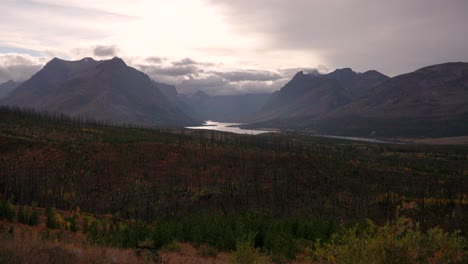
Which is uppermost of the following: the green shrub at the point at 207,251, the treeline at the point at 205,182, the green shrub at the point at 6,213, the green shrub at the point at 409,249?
the green shrub at the point at 409,249

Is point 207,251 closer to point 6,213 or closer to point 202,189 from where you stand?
point 6,213

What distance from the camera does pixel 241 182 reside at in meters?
76.2

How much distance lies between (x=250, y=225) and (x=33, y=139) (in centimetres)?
8041

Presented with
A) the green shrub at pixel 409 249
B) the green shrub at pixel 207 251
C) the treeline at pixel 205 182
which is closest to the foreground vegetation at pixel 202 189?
the treeline at pixel 205 182

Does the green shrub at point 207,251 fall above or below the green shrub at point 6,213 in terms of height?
below

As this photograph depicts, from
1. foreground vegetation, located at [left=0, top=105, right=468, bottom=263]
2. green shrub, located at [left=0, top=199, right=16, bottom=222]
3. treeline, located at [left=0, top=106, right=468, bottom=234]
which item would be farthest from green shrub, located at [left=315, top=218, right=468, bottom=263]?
treeline, located at [left=0, top=106, right=468, bottom=234]

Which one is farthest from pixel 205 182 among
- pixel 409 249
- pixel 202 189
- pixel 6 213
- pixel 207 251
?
pixel 409 249

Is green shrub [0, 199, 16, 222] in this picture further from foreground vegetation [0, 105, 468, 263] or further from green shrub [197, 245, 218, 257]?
green shrub [197, 245, 218, 257]

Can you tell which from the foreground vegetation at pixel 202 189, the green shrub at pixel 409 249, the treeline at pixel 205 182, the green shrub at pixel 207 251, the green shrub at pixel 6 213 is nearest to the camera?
the green shrub at pixel 409 249

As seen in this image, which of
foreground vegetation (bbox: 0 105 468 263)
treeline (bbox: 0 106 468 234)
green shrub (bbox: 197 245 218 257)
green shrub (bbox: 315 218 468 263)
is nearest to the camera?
green shrub (bbox: 315 218 468 263)

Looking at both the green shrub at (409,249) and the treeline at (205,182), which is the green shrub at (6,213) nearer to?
the treeline at (205,182)

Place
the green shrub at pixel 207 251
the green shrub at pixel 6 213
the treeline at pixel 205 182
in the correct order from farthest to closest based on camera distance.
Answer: the treeline at pixel 205 182, the green shrub at pixel 6 213, the green shrub at pixel 207 251

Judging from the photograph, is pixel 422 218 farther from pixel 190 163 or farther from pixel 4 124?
pixel 4 124

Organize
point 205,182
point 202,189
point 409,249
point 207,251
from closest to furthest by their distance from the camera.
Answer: point 409,249
point 207,251
point 202,189
point 205,182
